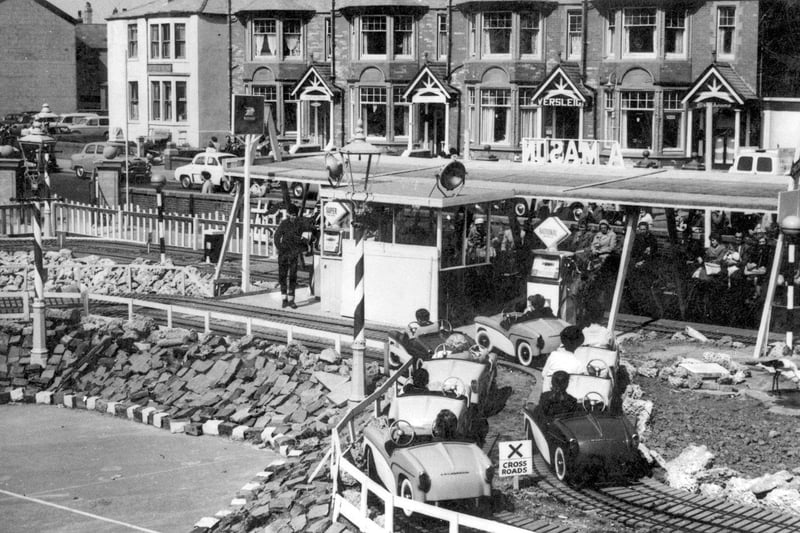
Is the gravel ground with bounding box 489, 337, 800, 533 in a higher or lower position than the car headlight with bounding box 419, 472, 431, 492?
lower

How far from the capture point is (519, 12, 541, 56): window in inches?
1866

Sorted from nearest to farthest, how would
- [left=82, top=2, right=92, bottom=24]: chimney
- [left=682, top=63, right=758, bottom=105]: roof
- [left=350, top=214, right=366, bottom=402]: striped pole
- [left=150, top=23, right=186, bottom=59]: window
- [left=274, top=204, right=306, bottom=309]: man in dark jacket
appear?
[left=350, top=214, right=366, bottom=402]: striped pole
[left=274, top=204, right=306, bottom=309]: man in dark jacket
[left=682, top=63, right=758, bottom=105]: roof
[left=150, top=23, right=186, bottom=59]: window
[left=82, top=2, right=92, bottom=24]: chimney

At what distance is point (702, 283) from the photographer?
2375 centimetres

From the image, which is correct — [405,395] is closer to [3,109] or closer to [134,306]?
[134,306]

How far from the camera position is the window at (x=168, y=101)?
199 ft

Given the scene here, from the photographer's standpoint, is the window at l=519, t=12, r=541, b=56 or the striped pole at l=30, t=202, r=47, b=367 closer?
the striped pole at l=30, t=202, r=47, b=367

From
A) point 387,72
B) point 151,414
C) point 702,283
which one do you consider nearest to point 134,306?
point 151,414

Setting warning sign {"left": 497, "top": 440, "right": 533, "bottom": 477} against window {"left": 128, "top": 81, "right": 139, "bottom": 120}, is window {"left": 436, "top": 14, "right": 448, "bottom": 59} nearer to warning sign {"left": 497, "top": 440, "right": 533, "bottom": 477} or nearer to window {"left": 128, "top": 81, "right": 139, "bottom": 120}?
window {"left": 128, "top": 81, "right": 139, "bottom": 120}

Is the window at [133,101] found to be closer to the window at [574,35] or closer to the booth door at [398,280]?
the window at [574,35]

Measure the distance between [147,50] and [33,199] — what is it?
135ft

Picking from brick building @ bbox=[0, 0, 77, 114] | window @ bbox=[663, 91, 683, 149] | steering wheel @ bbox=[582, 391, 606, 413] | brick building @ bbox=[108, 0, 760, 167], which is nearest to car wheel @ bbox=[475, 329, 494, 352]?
steering wheel @ bbox=[582, 391, 606, 413]

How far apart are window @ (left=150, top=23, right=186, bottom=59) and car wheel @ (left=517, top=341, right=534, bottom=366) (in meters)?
44.9

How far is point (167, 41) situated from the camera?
199ft

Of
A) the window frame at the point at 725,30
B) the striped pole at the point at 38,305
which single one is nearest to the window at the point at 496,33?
the window frame at the point at 725,30
